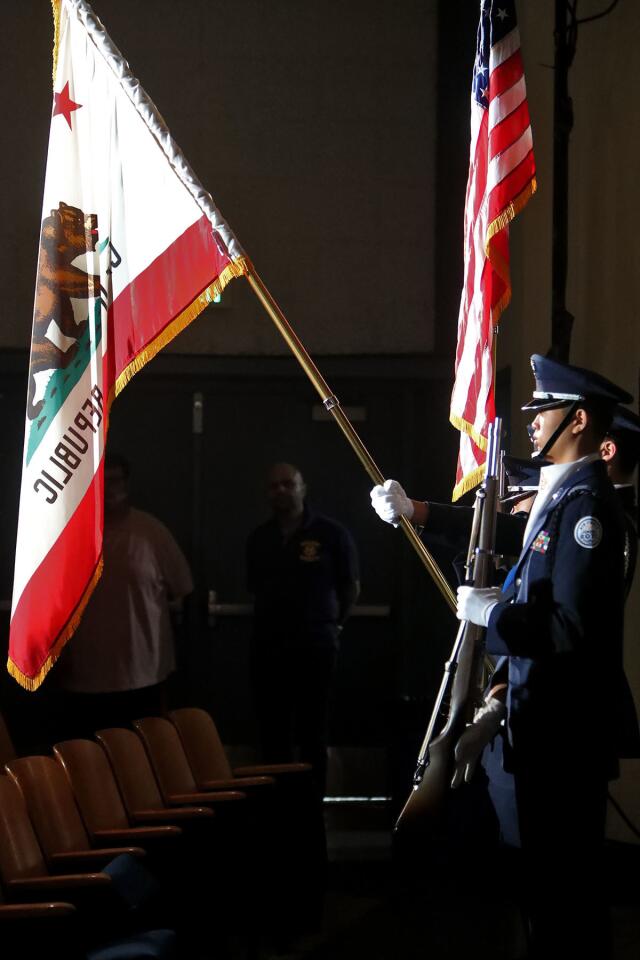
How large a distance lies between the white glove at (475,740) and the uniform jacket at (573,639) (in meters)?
0.04

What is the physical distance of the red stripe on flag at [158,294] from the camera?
3.19 meters

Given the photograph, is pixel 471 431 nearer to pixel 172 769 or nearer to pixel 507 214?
pixel 507 214

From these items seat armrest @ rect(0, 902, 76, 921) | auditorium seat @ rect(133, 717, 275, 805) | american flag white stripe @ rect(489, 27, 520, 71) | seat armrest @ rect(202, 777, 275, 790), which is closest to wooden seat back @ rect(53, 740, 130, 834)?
auditorium seat @ rect(133, 717, 275, 805)

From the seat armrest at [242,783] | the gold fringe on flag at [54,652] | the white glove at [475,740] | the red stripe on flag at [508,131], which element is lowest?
the seat armrest at [242,783]

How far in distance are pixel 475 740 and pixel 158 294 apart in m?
1.41

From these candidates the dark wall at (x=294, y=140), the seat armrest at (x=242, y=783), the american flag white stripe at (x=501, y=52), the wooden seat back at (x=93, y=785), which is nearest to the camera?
the wooden seat back at (x=93, y=785)

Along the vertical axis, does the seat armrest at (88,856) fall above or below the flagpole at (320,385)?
below

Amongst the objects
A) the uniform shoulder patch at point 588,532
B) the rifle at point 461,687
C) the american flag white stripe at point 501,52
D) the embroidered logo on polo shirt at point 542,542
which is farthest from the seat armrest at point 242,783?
the american flag white stripe at point 501,52

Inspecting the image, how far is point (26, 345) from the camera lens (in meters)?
6.39

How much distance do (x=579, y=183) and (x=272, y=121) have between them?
1845 millimetres

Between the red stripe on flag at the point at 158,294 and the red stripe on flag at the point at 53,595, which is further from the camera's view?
the red stripe on flag at the point at 158,294

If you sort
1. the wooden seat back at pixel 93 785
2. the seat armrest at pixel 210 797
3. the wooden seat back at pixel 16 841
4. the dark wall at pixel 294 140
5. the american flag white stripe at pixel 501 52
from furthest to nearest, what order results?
the dark wall at pixel 294 140
the american flag white stripe at pixel 501 52
the seat armrest at pixel 210 797
the wooden seat back at pixel 93 785
the wooden seat back at pixel 16 841

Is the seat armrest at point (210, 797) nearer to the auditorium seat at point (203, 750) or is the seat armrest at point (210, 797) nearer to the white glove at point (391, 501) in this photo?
the auditorium seat at point (203, 750)

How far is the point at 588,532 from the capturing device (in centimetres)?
258
